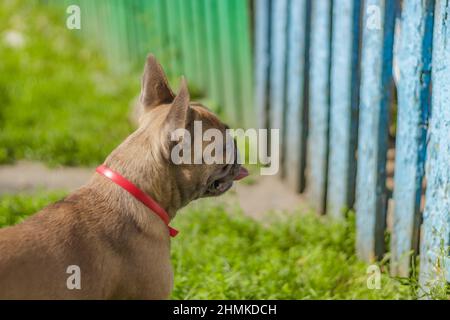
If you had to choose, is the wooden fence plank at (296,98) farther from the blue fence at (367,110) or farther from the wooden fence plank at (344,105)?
the wooden fence plank at (344,105)

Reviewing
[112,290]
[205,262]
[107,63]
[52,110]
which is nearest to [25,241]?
[112,290]

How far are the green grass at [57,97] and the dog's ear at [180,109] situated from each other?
129 inches

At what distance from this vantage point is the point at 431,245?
4496 millimetres

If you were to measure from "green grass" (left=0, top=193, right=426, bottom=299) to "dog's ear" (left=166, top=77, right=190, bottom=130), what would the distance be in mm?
1244

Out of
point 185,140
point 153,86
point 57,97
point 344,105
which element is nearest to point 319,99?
point 344,105

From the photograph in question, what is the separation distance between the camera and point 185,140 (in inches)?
154

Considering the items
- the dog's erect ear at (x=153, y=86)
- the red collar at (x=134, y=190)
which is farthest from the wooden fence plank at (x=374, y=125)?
the red collar at (x=134, y=190)

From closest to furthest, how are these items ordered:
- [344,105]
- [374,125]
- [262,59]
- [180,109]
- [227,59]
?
[180,109]
[374,125]
[344,105]
[262,59]
[227,59]

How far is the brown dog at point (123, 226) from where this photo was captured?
12.3ft

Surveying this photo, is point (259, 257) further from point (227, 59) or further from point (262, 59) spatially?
point (227, 59)

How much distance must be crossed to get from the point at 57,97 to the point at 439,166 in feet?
16.1

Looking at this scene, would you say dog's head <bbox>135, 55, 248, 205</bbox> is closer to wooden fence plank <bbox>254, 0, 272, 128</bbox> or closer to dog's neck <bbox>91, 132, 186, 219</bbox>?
dog's neck <bbox>91, 132, 186, 219</bbox>

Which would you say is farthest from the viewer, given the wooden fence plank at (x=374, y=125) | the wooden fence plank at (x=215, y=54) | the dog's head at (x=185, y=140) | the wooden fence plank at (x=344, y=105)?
the wooden fence plank at (x=215, y=54)
